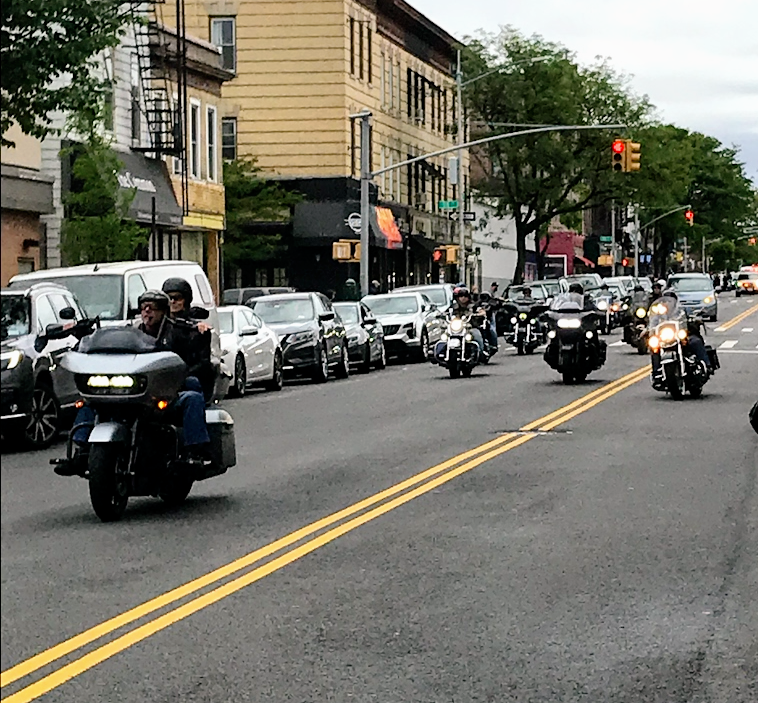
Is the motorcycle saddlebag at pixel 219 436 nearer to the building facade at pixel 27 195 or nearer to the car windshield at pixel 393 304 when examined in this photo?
the building facade at pixel 27 195

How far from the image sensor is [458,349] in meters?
31.2

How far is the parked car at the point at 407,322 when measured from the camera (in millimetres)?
39656

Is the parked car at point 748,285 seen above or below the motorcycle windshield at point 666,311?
below

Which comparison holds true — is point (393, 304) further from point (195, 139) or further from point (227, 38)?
point (227, 38)

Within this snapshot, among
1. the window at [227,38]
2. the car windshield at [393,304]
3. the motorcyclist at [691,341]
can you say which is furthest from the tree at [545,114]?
the motorcyclist at [691,341]

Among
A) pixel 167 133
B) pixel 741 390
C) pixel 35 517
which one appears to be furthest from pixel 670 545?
pixel 167 133

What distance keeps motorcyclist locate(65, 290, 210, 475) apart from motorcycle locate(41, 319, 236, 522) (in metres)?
0.05

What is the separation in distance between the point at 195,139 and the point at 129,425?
3806cm

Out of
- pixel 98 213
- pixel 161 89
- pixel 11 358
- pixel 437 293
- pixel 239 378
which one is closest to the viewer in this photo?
pixel 11 358

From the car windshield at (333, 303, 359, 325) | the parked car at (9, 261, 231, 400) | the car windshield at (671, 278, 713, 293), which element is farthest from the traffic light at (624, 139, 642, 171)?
the parked car at (9, 261, 231, 400)

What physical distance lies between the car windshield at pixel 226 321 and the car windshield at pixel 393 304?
39.3 ft

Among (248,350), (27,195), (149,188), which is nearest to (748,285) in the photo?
(149,188)

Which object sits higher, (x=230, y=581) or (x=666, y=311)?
(x=666, y=311)

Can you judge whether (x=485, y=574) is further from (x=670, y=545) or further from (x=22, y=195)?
(x=22, y=195)
